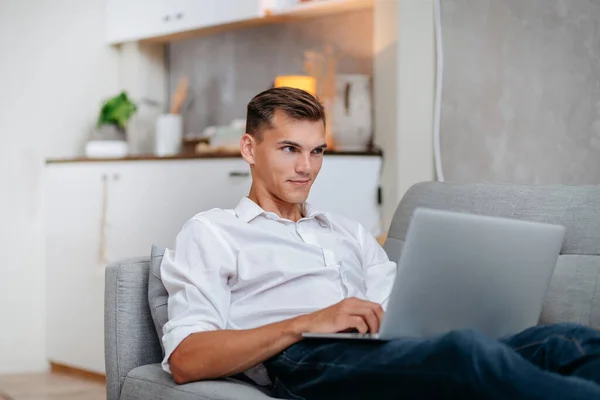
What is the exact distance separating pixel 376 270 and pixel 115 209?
201 centimetres

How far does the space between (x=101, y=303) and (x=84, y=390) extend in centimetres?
38

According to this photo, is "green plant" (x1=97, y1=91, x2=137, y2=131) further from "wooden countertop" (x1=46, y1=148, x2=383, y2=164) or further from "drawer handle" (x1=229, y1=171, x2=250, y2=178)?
"drawer handle" (x1=229, y1=171, x2=250, y2=178)

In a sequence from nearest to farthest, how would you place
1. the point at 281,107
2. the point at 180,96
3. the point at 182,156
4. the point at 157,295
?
the point at 157,295
the point at 281,107
the point at 182,156
the point at 180,96

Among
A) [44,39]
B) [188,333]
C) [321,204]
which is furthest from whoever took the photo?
[44,39]

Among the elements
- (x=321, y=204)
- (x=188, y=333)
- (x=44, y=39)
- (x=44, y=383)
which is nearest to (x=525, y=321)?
(x=188, y=333)

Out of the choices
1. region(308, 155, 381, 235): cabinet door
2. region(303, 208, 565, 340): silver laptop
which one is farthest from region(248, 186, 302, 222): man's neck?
region(308, 155, 381, 235): cabinet door

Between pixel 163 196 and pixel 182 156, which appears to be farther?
pixel 163 196

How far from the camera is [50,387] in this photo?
3.80 meters

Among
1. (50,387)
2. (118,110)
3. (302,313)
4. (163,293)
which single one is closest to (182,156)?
(118,110)

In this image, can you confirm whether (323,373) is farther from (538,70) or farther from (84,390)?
(84,390)

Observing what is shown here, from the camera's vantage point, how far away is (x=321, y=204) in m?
3.19

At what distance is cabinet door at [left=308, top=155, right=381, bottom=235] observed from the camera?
10.5 ft

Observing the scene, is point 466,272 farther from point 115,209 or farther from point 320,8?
point 115,209

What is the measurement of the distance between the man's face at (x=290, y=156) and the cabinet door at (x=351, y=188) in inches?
46.4
